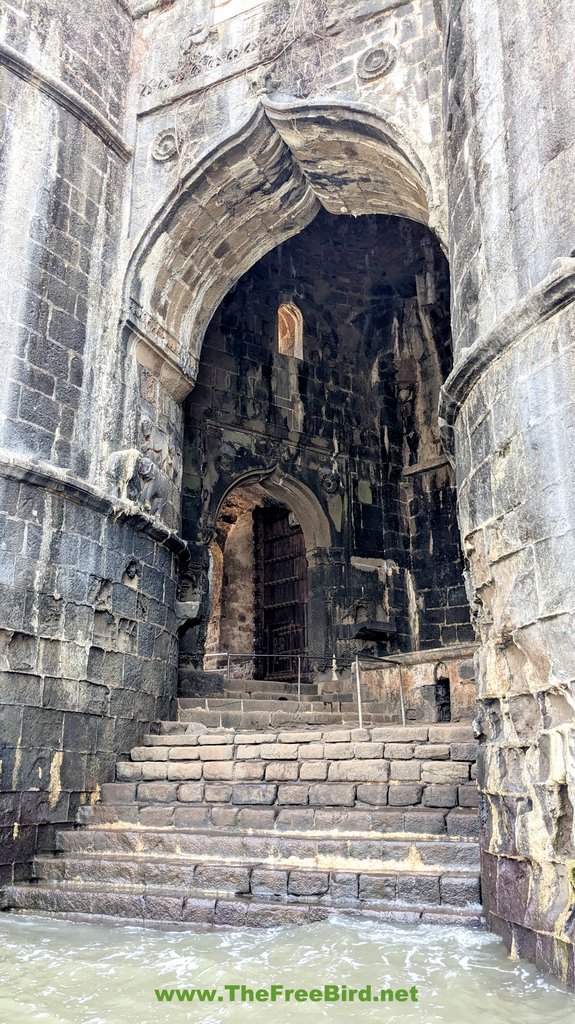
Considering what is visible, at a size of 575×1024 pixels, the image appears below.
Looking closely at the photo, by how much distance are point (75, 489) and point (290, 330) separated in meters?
7.24

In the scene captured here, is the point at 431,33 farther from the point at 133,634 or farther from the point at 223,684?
the point at 223,684

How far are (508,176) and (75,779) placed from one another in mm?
5861

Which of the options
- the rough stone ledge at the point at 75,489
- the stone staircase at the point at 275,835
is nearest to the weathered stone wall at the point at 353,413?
the rough stone ledge at the point at 75,489

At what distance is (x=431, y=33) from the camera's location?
8453 mm

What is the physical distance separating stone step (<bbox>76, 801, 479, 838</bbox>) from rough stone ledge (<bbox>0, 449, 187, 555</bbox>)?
2670 millimetres

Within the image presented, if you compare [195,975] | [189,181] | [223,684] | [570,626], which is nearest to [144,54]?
[189,181]

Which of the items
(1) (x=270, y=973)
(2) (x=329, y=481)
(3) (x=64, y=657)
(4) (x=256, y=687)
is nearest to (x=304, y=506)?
(2) (x=329, y=481)

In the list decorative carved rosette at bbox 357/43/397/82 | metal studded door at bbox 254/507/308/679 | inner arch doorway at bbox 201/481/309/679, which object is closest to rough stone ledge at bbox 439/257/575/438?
decorative carved rosette at bbox 357/43/397/82

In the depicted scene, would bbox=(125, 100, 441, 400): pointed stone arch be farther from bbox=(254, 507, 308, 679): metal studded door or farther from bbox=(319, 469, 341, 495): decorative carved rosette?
bbox=(254, 507, 308, 679): metal studded door

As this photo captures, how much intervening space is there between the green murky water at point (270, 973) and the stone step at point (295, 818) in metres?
0.91

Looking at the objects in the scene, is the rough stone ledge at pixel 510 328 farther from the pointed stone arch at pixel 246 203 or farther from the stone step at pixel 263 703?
the stone step at pixel 263 703

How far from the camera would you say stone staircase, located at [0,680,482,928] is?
575 centimetres

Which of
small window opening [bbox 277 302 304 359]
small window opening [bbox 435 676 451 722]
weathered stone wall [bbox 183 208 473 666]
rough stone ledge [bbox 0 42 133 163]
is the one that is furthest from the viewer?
small window opening [bbox 277 302 304 359]

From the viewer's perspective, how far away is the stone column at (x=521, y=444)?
15.3 feet
